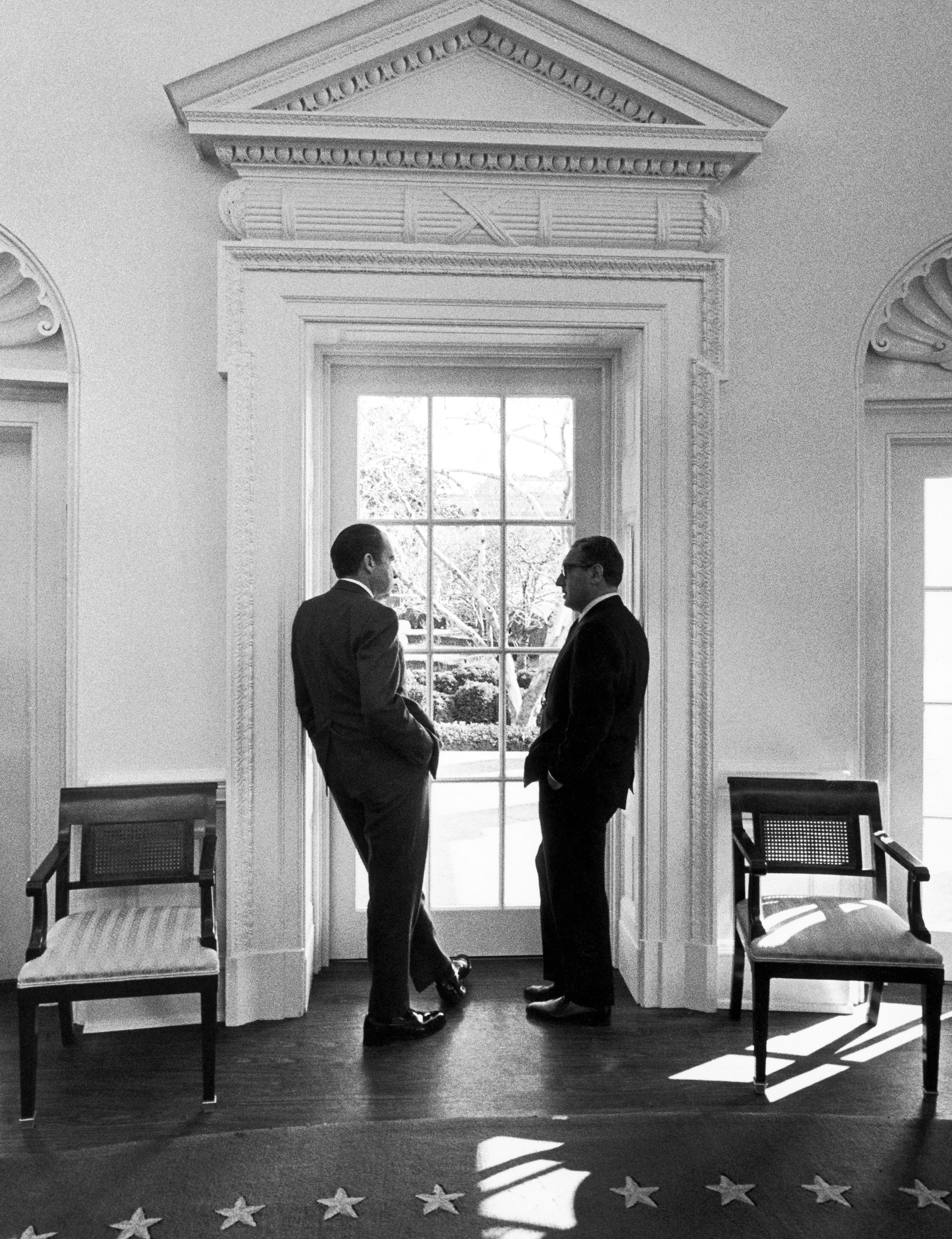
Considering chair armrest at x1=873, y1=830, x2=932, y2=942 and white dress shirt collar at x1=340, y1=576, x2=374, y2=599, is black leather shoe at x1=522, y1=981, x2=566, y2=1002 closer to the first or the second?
chair armrest at x1=873, y1=830, x2=932, y2=942

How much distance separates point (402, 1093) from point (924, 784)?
8.01 ft

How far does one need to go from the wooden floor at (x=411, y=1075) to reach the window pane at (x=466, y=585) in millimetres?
1443

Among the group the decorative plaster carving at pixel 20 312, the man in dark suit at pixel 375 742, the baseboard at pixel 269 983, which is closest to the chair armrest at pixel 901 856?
the man in dark suit at pixel 375 742

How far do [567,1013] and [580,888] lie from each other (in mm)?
A: 485

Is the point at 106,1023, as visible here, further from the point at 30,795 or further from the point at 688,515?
the point at 688,515

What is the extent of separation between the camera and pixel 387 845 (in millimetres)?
3463

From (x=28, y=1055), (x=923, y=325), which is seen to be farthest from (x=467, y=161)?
(x=28, y=1055)

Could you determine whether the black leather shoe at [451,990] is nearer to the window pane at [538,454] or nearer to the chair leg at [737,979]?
the chair leg at [737,979]

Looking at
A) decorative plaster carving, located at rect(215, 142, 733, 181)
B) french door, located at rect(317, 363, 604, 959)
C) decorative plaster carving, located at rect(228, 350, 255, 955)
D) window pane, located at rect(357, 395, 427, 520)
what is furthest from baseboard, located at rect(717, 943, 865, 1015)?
decorative plaster carving, located at rect(215, 142, 733, 181)

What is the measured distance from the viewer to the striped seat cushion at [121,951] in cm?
297

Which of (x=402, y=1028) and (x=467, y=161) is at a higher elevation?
(x=467, y=161)

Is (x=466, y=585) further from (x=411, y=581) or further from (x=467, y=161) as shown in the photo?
(x=467, y=161)

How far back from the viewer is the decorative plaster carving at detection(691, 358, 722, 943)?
3834 mm

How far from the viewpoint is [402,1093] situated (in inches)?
124
